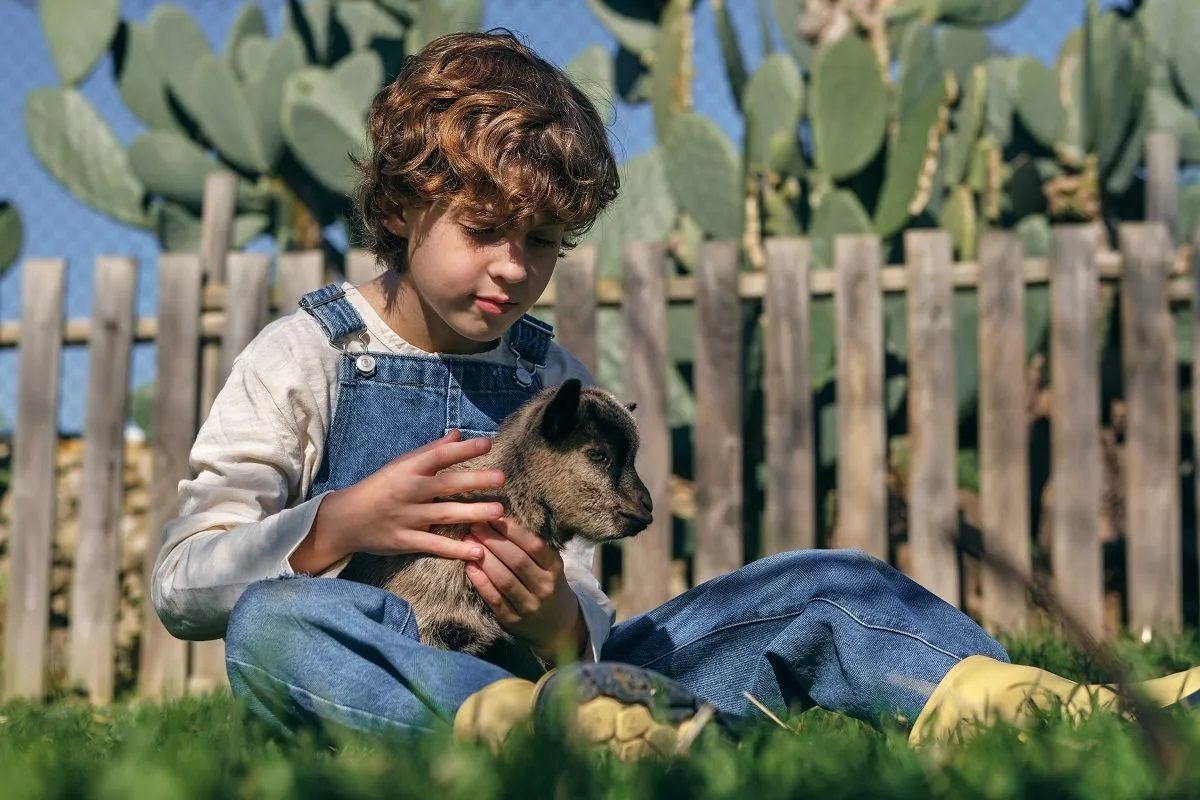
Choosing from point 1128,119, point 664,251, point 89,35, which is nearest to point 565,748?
point 664,251

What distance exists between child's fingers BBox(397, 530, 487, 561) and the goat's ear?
0.33 m

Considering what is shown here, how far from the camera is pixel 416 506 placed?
2.61 meters

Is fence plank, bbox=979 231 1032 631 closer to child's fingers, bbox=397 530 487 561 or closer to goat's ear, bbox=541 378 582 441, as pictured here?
goat's ear, bbox=541 378 582 441

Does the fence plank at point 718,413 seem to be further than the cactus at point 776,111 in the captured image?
No

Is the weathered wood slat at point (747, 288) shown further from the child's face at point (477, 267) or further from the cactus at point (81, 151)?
the child's face at point (477, 267)

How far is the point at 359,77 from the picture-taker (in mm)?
7531

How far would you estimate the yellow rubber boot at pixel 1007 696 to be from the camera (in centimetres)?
244

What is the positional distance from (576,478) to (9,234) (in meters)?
5.73

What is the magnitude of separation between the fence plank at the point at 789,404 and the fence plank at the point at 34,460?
128 inches

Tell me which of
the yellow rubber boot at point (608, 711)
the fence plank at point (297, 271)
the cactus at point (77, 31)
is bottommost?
the yellow rubber boot at point (608, 711)

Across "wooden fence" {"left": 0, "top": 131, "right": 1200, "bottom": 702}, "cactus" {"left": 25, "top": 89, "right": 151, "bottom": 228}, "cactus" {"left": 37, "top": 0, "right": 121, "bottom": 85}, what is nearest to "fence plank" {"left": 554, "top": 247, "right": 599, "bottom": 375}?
"wooden fence" {"left": 0, "top": 131, "right": 1200, "bottom": 702}

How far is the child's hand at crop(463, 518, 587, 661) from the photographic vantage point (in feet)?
8.87

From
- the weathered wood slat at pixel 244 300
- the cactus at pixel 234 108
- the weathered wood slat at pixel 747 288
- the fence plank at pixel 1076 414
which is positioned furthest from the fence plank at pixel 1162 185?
the weathered wood slat at pixel 244 300

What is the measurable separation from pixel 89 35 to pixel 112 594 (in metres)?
3.87
